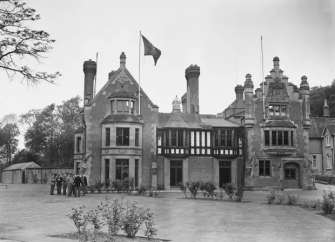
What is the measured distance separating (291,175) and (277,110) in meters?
6.94

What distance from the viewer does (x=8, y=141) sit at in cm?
8756

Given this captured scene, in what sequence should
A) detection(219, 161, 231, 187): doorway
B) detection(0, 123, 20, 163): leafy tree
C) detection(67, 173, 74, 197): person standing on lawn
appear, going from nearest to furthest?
detection(67, 173, 74, 197): person standing on lawn, detection(219, 161, 231, 187): doorway, detection(0, 123, 20, 163): leafy tree

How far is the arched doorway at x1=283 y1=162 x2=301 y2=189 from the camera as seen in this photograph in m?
43.7

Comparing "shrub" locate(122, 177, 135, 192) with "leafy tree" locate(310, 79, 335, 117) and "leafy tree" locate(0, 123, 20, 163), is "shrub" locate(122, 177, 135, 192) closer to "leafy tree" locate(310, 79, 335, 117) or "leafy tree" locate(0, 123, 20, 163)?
"leafy tree" locate(310, 79, 335, 117)

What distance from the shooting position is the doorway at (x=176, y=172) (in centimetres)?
4275

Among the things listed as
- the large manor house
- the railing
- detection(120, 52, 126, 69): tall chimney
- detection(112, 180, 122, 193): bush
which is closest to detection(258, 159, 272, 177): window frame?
the large manor house

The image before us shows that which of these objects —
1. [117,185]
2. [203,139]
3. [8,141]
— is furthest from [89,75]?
[8,141]

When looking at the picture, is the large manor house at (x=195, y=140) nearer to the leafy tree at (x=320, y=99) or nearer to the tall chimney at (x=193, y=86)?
the tall chimney at (x=193, y=86)

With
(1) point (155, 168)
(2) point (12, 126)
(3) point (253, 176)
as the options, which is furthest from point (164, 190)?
Answer: (2) point (12, 126)

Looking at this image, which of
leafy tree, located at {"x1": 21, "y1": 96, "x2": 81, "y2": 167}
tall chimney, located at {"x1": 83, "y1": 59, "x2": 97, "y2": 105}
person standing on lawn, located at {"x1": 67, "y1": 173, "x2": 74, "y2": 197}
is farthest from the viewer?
leafy tree, located at {"x1": 21, "y1": 96, "x2": 81, "y2": 167}

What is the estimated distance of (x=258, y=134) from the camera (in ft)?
144

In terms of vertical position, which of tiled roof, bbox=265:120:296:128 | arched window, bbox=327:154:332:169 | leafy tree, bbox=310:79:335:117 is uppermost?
leafy tree, bbox=310:79:335:117

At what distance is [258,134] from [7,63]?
108ft

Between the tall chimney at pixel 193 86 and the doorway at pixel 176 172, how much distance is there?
647 cm
